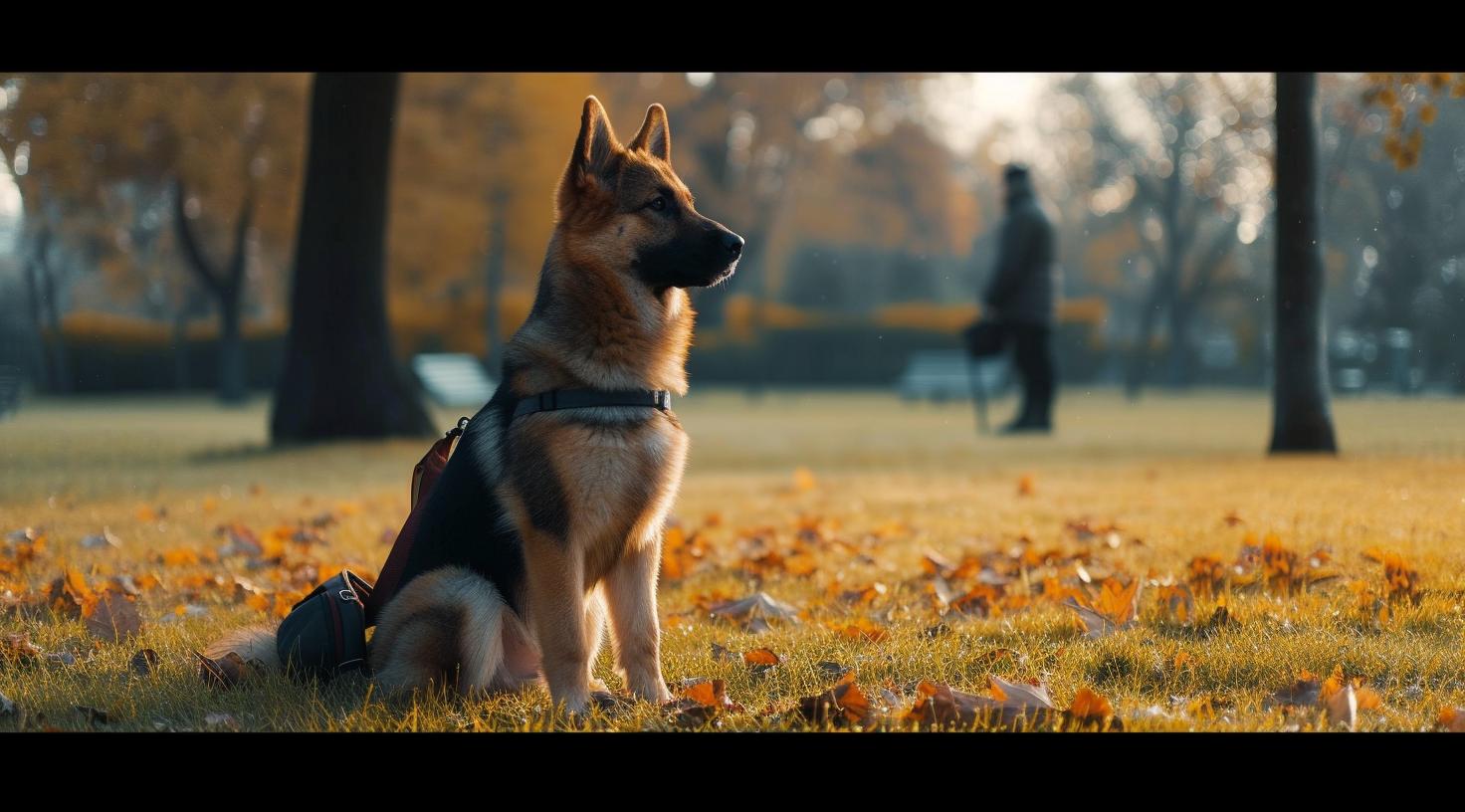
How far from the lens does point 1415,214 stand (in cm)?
775

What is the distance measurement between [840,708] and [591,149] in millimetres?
2038

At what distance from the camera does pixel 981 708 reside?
3334mm

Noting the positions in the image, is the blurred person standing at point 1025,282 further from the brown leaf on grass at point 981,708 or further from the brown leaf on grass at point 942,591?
the brown leaf on grass at point 981,708

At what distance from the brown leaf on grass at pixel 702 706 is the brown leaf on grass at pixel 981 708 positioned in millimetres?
568

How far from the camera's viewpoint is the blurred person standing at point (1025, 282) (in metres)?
15.8

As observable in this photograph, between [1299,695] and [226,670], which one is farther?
[226,670]

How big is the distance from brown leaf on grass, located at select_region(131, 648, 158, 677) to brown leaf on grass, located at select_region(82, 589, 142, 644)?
0.33m

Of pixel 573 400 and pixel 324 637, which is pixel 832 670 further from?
pixel 324 637

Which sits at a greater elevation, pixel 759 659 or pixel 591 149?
pixel 591 149

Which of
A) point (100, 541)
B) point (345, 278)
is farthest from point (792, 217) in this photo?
point (100, 541)

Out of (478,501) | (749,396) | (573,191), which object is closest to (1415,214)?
(573,191)

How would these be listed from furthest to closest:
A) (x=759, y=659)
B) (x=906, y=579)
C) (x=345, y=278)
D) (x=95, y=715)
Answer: (x=345, y=278) → (x=906, y=579) → (x=759, y=659) → (x=95, y=715)
